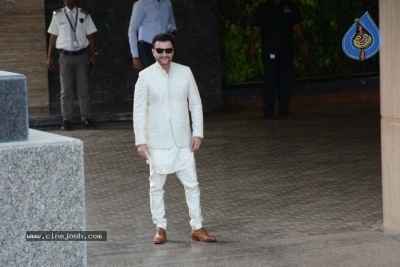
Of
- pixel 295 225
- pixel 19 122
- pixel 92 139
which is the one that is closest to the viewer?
pixel 19 122

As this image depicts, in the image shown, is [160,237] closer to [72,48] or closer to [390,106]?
[390,106]

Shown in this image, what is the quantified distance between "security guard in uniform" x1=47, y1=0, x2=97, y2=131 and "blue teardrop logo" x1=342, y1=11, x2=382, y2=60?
7107mm

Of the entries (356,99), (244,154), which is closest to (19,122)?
(244,154)

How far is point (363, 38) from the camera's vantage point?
715 centimetres

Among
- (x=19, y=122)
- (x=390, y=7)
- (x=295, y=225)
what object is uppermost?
(x=390, y=7)

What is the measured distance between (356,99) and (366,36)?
10.2 metres

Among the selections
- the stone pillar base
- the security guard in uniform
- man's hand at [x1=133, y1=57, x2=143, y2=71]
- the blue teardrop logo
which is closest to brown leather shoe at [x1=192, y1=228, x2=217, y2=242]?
the blue teardrop logo

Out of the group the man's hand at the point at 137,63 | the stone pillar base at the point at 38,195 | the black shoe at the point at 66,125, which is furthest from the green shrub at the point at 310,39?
the stone pillar base at the point at 38,195

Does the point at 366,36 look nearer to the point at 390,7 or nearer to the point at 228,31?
the point at 390,7

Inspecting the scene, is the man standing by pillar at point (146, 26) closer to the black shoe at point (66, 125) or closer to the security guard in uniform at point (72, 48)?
the security guard in uniform at point (72, 48)

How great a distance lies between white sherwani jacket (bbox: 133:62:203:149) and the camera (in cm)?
727

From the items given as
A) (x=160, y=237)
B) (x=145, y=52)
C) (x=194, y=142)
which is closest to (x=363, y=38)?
(x=194, y=142)

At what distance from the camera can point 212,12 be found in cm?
1692

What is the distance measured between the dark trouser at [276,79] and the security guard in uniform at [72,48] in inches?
105
